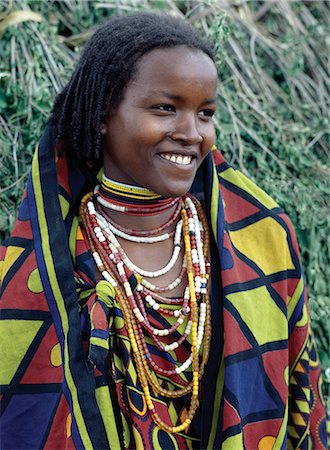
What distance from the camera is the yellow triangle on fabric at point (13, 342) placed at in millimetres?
1807

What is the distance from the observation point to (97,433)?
169cm

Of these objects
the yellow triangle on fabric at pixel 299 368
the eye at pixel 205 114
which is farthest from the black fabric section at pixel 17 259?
the yellow triangle on fabric at pixel 299 368

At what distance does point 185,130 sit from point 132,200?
27 centimetres

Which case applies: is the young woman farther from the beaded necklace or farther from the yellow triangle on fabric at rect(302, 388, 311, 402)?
the yellow triangle on fabric at rect(302, 388, 311, 402)

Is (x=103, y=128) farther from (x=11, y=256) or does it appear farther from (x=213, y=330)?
(x=213, y=330)

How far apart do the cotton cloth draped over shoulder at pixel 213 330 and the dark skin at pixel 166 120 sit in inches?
8.6

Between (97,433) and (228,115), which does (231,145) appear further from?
(97,433)

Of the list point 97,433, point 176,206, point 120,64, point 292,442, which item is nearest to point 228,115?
point 176,206

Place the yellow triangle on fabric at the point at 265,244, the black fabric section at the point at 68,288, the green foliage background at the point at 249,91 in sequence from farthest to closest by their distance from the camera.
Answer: the green foliage background at the point at 249,91, the yellow triangle on fabric at the point at 265,244, the black fabric section at the point at 68,288

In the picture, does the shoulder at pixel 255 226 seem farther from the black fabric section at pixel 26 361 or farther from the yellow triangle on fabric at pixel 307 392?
the black fabric section at pixel 26 361

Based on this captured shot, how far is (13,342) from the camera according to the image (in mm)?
1811

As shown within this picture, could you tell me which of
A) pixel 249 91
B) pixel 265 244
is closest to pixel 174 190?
pixel 265 244

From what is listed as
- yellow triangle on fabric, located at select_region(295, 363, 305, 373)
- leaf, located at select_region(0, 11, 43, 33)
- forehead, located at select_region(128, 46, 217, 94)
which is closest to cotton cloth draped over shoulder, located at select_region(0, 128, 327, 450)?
yellow triangle on fabric, located at select_region(295, 363, 305, 373)

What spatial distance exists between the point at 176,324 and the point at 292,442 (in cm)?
61
